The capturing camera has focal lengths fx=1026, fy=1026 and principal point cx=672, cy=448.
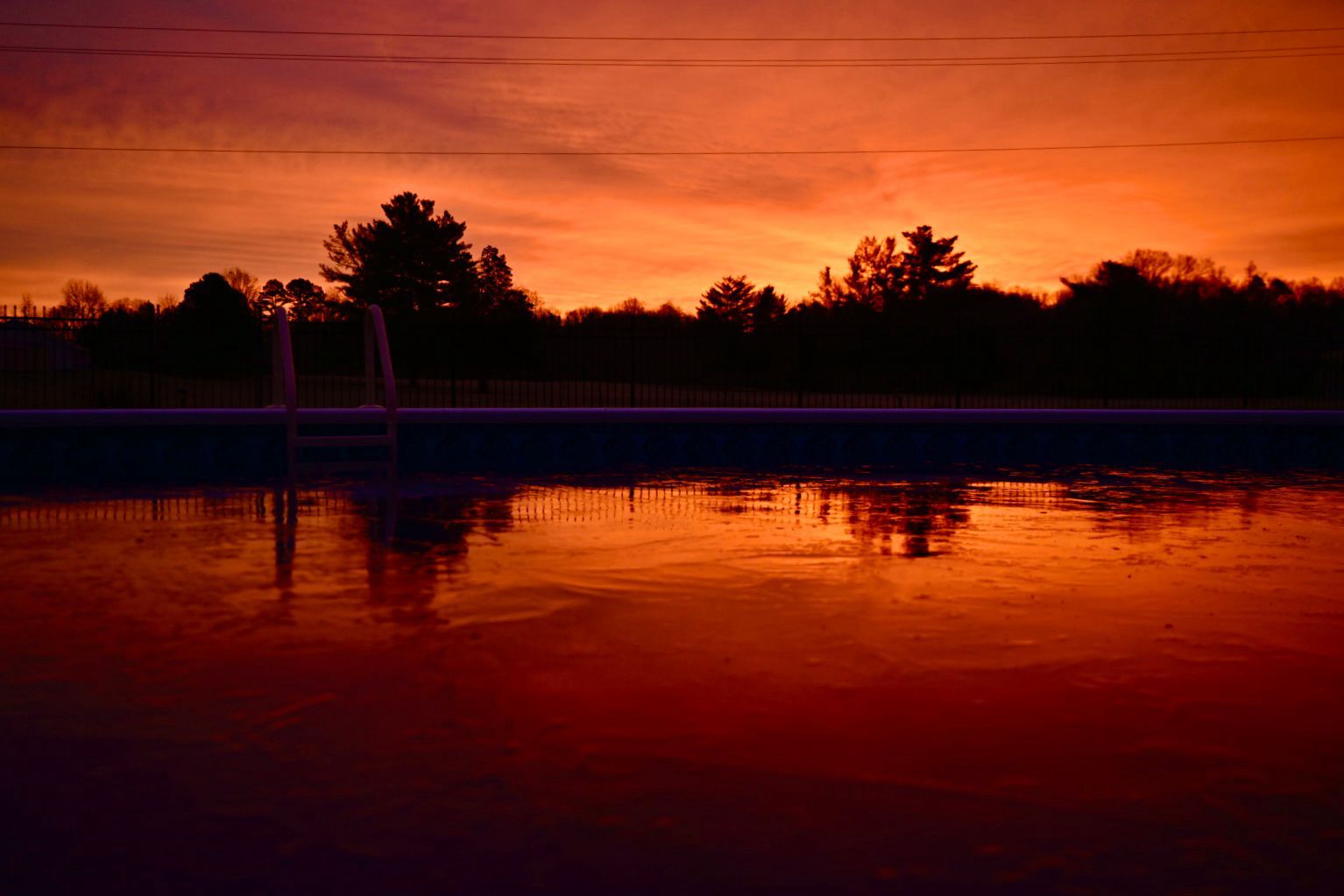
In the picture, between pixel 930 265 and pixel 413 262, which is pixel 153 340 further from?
pixel 930 265

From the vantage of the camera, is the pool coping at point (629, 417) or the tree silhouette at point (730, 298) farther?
the tree silhouette at point (730, 298)

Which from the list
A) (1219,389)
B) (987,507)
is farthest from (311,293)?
(987,507)

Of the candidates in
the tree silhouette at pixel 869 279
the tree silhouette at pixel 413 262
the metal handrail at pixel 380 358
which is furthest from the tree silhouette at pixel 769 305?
the metal handrail at pixel 380 358

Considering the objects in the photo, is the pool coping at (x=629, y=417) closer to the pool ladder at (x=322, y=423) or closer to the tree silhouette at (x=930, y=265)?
the pool ladder at (x=322, y=423)

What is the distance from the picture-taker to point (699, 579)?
15.6 feet

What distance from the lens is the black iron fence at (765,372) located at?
2320cm

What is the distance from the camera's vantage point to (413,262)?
45.9 m

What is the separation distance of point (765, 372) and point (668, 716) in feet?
123

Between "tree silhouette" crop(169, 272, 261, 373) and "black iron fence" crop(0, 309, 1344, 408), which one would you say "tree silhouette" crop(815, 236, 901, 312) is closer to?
"black iron fence" crop(0, 309, 1344, 408)

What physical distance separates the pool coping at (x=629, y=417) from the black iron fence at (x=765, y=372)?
7373mm

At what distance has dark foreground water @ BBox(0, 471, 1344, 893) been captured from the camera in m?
2.12

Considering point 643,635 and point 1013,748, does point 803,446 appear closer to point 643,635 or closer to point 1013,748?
point 643,635

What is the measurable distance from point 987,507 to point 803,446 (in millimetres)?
4310

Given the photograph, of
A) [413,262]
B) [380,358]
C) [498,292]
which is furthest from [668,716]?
[498,292]
